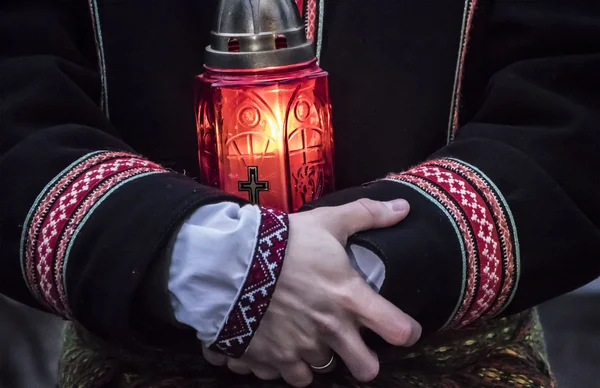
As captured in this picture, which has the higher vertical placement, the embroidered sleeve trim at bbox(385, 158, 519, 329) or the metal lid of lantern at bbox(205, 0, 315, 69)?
the metal lid of lantern at bbox(205, 0, 315, 69)

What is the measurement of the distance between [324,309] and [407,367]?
0.16 m

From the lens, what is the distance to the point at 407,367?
82 centimetres

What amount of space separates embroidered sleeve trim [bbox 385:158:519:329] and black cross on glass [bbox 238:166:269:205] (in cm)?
12

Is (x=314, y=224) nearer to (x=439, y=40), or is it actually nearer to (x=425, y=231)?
(x=425, y=231)

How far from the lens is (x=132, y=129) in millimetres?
936

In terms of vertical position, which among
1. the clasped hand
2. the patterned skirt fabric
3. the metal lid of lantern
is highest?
the metal lid of lantern

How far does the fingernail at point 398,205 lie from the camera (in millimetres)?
747

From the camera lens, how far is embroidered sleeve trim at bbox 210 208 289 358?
68 cm

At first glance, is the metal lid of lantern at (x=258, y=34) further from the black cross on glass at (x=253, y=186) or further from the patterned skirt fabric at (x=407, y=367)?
the patterned skirt fabric at (x=407, y=367)

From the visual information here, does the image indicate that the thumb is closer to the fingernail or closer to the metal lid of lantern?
the fingernail

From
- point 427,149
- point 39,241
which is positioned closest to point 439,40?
point 427,149

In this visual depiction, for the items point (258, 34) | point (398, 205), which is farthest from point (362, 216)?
point (258, 34)

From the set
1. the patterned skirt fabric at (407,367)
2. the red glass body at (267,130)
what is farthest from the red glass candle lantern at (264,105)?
the patterned skirt fabric at (407,367)

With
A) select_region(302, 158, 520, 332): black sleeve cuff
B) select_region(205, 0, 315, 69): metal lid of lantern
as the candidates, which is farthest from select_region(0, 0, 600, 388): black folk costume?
select_region(205, 0, 315, 69): metal lid of lantern
